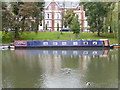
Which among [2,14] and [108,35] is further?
[108,35]

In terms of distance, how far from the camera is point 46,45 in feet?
111

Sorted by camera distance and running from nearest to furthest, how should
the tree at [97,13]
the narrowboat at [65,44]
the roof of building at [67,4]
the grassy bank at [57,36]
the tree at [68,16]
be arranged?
the narrowboat at [65,44], the tree at [97,13], the grassy bank at [57,36], the tree at [68,16], the roof of building at [67,4]

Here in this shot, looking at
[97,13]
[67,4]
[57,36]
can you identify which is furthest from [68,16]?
[97,13]

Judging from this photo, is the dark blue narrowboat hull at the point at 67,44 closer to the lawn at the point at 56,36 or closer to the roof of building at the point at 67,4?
the lawn at the point at 56,36

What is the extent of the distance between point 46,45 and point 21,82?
21405mm

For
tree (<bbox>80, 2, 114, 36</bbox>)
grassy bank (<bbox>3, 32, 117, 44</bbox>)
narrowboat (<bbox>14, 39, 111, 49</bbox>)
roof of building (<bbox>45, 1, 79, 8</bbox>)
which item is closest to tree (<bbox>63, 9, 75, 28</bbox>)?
roof of building (<bbox>45, 1, 79, 8</bbox>)

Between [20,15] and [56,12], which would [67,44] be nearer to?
[20,15]

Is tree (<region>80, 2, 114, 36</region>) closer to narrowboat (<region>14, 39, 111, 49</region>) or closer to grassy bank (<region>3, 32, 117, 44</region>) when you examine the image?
grassy bank (<region>3, 32, 117, 44</region>)

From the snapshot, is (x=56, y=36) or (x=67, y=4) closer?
(x=56, y=36)

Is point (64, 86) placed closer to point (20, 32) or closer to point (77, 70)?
point (77, 70)

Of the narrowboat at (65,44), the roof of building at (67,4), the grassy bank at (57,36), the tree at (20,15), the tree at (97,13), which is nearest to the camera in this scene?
the narrowboat at (65,44)

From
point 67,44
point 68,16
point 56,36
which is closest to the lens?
point 67,44

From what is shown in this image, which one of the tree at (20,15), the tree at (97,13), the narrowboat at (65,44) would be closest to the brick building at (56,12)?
the tree at (97,13)

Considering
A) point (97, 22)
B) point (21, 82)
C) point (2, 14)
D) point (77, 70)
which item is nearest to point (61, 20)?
point (97, 22)
